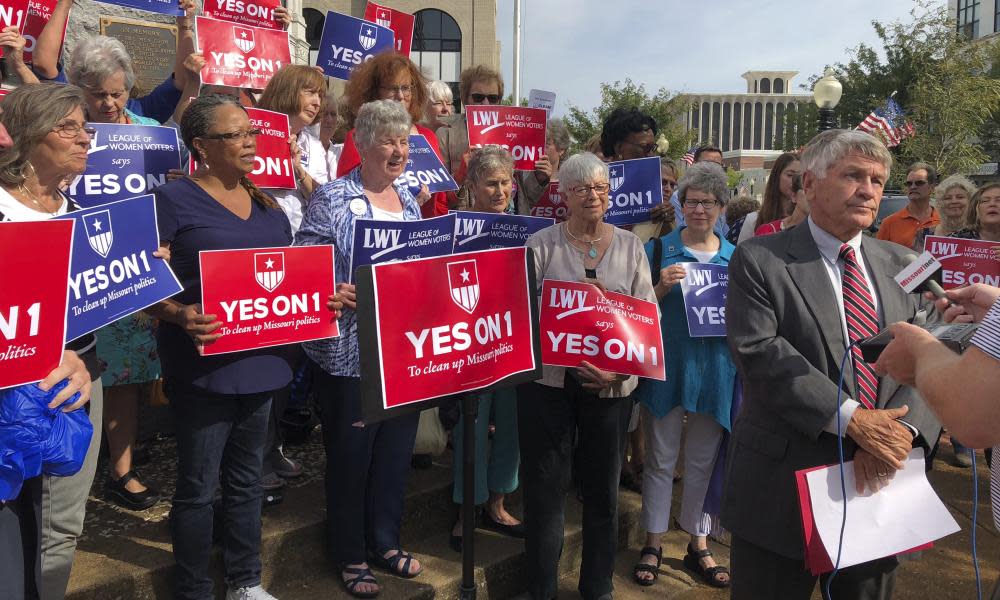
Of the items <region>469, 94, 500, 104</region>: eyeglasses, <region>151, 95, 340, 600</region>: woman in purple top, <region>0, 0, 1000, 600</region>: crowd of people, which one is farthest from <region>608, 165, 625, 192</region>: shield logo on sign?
<region>151, 95, 340, 600</region>: woman in purple top

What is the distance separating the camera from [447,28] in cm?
3600

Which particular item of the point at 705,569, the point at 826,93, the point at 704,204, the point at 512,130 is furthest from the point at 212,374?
the point at 826,93

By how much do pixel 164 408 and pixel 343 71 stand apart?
290 cm

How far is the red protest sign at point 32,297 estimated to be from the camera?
2.13m

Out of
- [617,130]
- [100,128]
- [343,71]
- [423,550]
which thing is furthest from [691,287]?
[343,71]

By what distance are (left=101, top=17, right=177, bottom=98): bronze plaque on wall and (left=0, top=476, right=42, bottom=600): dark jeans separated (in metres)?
4.61

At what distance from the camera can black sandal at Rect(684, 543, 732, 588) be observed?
14.0 ft

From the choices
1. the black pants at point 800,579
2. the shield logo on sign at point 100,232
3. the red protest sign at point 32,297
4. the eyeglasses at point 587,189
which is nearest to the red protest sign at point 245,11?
the eyeglasses at point 587,189

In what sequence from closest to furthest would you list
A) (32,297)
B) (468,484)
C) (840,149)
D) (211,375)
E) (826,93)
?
(32,297)
(840,149)
(468,484)
(211,375)
(826,93)

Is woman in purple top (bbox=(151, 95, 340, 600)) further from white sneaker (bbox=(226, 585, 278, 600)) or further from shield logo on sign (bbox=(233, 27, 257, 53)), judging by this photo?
shield logo on sign (bbox=(233, 27, 257, 53))

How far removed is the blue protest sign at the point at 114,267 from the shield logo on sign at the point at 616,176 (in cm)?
288

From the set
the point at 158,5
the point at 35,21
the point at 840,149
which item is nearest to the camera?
the point at 840,149

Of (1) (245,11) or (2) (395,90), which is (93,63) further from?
(1) (245,11)

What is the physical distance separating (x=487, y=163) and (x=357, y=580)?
230cm
